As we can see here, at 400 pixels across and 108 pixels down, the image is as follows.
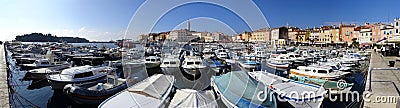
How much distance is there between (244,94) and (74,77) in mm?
7871

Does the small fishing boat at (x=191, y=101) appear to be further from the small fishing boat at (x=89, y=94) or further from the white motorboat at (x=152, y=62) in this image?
the white motorboat at (x=152, y=62)

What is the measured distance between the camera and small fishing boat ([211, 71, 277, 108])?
16.5ft

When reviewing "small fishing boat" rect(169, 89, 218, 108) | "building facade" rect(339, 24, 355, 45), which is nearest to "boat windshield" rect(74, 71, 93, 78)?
"small fishing boat" rect(169, 89, 218, 108)

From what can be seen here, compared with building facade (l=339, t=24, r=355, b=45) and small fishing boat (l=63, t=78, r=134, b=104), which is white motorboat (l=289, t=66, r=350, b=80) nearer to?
small fishing boat (l=63, t=78, r=134, b=104)

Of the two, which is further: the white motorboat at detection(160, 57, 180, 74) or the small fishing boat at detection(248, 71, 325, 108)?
the white motorboat at detection(160, 57, 180, 74)

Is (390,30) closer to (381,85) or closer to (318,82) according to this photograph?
(318,82)

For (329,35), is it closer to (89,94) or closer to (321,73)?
(321,73)

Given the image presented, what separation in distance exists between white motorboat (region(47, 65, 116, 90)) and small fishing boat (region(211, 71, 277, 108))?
6.74 meters

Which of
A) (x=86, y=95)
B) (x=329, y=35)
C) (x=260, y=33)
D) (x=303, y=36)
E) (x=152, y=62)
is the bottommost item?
(x=86, y=95)

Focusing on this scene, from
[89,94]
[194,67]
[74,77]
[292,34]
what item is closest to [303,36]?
[292,34]

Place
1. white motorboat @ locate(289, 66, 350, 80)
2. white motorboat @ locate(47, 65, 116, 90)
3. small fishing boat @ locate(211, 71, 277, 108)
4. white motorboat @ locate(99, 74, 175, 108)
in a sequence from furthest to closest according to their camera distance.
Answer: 1. white motorboat @ locate(289, 66, 350, 80)
2. white motorboat @ locate(47, 65, 116, 90)
3. white motorboat @ locate(99, 74, 175, 108)
4. small fishing boat @ locate(211, 71, 277, 108)

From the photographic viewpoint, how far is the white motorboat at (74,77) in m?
9.18

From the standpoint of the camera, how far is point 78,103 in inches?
300

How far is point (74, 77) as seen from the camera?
9.48 metres
